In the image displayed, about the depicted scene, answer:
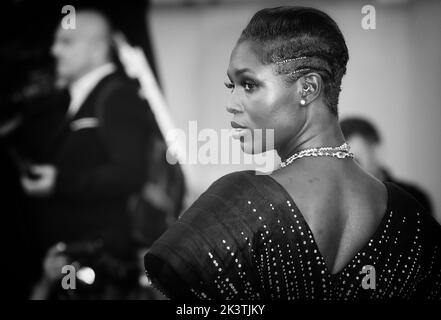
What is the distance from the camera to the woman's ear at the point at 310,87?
142 cm

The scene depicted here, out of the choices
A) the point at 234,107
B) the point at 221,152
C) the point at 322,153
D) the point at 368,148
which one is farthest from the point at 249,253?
the point at 368,148

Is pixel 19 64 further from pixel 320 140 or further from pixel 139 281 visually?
pixel 320 140

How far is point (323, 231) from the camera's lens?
4.35 ft

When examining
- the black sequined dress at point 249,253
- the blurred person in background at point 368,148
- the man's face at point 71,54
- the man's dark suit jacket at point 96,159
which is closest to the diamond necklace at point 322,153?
the black sequined dress at point 249,253

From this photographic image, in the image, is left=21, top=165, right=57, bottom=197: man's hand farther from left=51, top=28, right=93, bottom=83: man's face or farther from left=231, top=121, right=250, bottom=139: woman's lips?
left=231, top=121, right=250, bottom=139: woman's lips

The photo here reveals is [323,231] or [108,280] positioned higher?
[323,231]

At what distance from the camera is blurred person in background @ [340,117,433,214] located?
2.89 metres

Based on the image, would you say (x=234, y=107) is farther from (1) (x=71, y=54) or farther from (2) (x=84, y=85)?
(1) (x=71, y=54)

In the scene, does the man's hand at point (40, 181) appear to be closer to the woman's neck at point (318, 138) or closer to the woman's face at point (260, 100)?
the woman's face at point (260, 100)

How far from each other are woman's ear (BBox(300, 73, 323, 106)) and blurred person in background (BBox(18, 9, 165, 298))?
1930mm

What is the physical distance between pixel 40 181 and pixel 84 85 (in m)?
0.62

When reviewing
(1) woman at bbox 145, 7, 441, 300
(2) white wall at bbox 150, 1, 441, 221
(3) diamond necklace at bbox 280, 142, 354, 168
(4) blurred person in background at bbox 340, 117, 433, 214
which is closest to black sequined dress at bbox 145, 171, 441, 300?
(1) woman at bbox 145, 7, 441, 300
